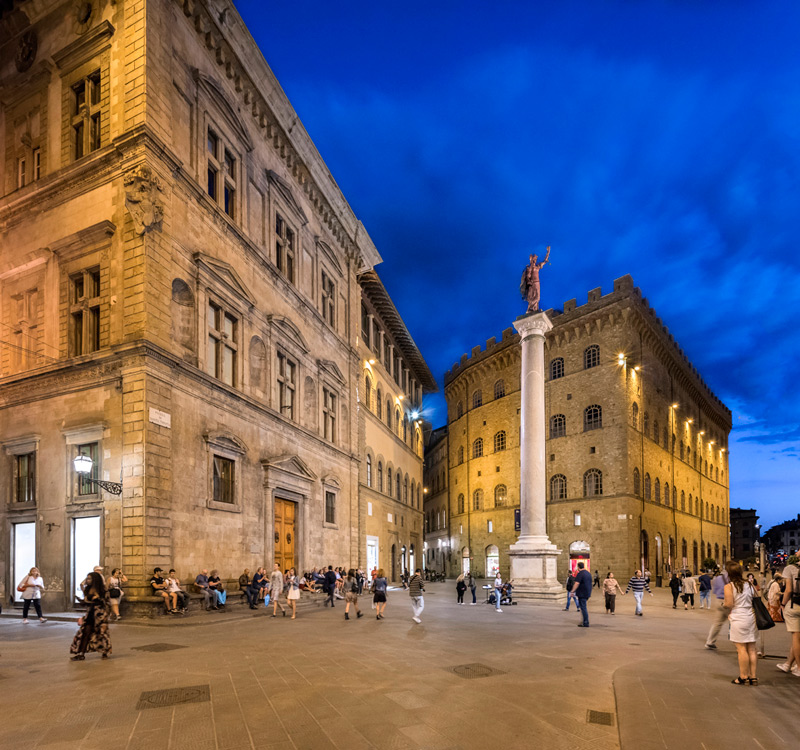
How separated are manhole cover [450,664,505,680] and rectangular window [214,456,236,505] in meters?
12.0

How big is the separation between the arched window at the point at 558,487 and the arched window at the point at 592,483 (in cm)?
174

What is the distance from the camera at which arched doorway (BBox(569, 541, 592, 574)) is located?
1773 inches

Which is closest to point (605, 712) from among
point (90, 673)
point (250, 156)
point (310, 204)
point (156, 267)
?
point (90, 673)

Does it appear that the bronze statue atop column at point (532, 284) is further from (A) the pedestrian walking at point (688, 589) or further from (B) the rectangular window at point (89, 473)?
(B) the rectangular window at point (89, 473)

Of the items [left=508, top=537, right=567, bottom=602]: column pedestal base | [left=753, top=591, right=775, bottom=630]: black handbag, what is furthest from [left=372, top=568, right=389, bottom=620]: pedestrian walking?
[left=753, top=591, right=775, bottom=630]: black handbag

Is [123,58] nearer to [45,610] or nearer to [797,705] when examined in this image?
[45,610]

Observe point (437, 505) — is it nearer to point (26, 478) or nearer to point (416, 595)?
point (416, 595)

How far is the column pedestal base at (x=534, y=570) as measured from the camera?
87.8ft

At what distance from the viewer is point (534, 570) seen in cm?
2733

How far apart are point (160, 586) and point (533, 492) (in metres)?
16.2

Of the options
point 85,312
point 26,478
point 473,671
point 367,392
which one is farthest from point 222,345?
point 367,392

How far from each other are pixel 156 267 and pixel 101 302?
2007mm

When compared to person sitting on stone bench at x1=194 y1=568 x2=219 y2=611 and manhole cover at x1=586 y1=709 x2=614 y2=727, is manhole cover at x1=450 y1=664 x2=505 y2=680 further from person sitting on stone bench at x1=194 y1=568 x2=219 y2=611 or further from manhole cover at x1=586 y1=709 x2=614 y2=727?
person sitting on stone bench at x1=194 y1=568 x2=219 y2=611

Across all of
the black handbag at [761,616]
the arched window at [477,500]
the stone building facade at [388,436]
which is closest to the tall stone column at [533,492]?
the stone building facade at [388,436]
